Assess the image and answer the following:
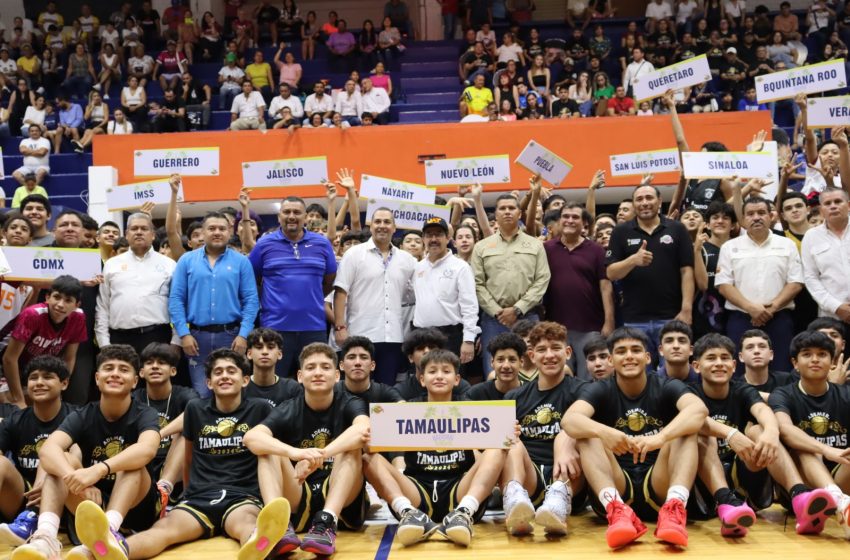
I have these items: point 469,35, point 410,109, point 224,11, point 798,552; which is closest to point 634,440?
point 798,552

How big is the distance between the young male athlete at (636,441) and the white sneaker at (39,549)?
2.59 m

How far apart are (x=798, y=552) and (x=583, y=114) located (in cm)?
1088

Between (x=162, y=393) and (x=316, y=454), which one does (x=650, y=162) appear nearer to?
(x=162, y=393)

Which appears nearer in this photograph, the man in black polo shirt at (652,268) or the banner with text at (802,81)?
the man in black polo shirt at (652,268)

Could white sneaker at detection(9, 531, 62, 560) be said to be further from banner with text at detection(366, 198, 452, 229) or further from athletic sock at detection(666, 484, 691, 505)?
banner with text at detection(366, 198, 452, 229)

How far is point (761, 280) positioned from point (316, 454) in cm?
359

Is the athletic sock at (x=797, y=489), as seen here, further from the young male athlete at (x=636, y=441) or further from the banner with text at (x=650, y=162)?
the banner with text at (x=650, y=162)

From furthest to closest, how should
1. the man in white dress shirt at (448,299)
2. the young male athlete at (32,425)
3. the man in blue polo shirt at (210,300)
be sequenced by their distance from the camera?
the man in white dress shirt at (448,299) → the man in blue polo shirt at (210,300) → the young male athlete at (32,425)

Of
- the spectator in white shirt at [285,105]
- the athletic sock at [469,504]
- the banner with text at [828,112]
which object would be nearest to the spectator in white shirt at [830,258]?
the banner with text at [828,112]

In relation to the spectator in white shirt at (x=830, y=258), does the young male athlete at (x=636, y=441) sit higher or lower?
lower

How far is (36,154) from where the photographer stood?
47.0ft

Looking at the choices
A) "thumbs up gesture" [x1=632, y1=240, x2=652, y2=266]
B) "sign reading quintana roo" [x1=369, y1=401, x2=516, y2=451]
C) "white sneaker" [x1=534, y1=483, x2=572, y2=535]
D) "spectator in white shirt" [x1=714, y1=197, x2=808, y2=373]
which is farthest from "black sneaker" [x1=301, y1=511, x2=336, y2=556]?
"spectator in white shirt" [x1=714, y1=197, x2=808, y2=373]

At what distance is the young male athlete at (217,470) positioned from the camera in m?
4.68

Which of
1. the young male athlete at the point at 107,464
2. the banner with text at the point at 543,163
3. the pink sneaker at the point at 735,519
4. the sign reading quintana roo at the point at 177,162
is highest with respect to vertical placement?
the sign reading quintana roo at the point at 177,162
